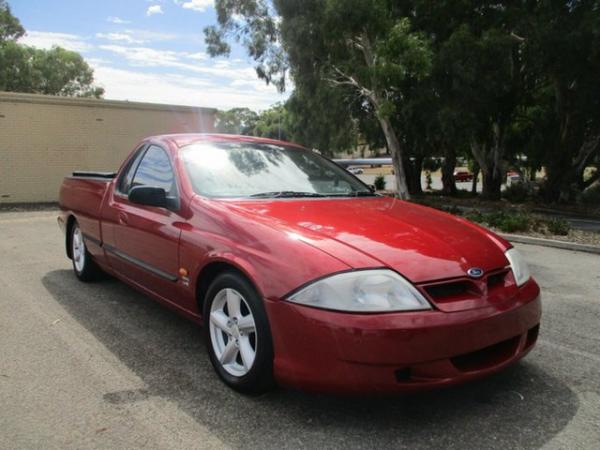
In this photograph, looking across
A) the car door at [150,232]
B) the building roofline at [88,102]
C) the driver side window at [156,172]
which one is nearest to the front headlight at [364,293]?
the car door at [150,232]

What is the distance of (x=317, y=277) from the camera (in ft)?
8.54

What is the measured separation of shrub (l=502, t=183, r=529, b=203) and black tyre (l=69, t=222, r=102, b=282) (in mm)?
18352

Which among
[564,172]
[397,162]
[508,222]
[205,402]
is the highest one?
[397,162]

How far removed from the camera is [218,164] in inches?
155

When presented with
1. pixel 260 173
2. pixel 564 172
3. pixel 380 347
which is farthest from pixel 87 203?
pixel 564 172

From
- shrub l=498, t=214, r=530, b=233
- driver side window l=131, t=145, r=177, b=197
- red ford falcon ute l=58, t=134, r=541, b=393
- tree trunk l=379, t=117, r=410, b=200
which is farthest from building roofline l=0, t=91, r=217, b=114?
red ford falcon ute l=58, t=134, r=541, b=393

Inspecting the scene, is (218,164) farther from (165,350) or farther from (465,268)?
(465,268)

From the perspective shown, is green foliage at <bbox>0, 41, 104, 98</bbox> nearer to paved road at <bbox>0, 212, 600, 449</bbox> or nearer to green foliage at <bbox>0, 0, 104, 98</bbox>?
green foliage at <bbox>0, 0, 104, 98</bbox>

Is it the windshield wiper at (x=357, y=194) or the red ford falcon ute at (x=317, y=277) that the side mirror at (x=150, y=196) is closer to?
the red ford falcon ute at (x=317, y=277)

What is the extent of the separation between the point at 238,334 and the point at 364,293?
0.87m

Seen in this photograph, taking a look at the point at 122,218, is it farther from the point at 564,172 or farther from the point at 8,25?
the point at 8,25

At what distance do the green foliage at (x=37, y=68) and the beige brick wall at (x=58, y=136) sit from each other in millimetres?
27185

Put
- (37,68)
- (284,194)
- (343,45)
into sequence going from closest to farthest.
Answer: (284,194) → (343,45) → (37,68)

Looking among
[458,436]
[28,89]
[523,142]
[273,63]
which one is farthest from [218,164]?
[28,89]
